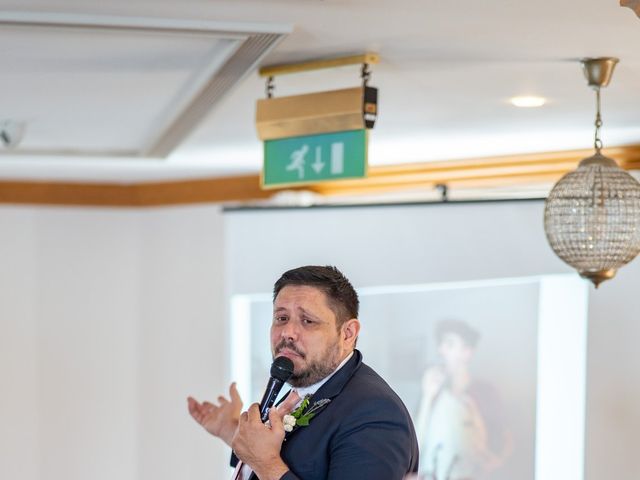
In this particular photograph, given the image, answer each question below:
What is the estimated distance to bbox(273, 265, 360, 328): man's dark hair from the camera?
7.88 feet

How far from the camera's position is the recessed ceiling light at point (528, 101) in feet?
14.4

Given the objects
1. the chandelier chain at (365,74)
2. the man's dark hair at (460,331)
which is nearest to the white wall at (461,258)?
the man's dark hair at (460,331)

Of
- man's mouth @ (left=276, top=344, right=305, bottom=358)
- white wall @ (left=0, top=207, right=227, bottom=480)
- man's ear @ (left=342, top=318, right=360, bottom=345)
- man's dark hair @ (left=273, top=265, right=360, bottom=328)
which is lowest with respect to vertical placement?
white wall @ (left=0, top=207, right=227, bottom=480)

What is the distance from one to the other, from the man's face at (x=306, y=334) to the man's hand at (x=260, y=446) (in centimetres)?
12

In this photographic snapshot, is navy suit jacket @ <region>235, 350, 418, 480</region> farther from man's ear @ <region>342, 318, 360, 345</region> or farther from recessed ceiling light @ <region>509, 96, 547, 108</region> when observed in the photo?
recessed ceiling light @ <region>509, 96, 547, 108</region>

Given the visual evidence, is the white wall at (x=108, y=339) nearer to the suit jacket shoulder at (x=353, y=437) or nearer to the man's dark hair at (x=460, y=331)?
the man's dark hair at (x=460, y=331)

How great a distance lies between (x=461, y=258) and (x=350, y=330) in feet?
9.20

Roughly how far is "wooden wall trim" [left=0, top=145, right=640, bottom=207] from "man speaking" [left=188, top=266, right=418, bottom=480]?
9.51ft

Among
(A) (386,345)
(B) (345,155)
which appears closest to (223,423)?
(B) (345,155)

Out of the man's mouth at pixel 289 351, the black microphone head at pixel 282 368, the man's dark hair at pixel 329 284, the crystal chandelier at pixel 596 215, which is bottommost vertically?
the black microphone head at pixel 282 368

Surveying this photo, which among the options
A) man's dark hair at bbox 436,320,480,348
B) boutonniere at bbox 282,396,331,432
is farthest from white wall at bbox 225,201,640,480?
boutonniere at bbox 282,396,331,432

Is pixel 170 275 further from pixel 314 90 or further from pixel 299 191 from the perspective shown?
pixel 314 90

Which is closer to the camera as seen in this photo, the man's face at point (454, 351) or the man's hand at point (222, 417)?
the man's hand at point (222, 417)

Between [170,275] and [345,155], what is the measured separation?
3.62m
